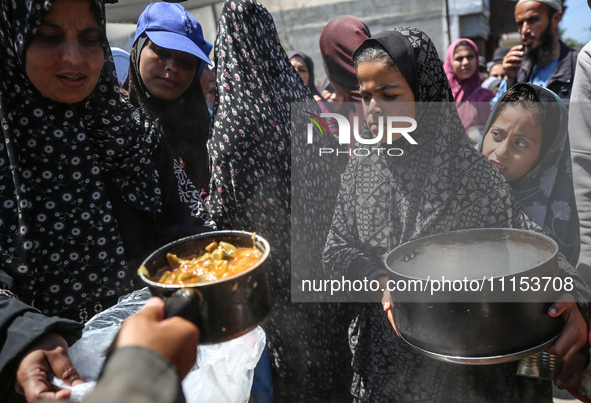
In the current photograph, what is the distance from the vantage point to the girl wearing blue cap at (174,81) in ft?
7.83

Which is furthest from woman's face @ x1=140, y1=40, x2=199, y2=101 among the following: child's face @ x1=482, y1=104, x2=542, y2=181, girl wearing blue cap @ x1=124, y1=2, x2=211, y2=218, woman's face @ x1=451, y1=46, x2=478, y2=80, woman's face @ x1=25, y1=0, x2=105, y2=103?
woman's face @ x1=451, y1=46, x2=478, y2=80

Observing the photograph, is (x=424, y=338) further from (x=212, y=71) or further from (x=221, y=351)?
(x=212, y=71)

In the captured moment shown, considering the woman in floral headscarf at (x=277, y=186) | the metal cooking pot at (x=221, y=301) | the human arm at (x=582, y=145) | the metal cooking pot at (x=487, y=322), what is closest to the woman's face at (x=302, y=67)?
the woman in floral headscarf at (x=277, y=186)

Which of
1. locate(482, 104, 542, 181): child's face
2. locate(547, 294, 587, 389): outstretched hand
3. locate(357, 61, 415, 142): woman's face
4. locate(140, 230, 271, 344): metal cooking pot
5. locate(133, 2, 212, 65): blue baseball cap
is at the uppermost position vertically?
locate(133, 2, 212, 65): blue baseball cap

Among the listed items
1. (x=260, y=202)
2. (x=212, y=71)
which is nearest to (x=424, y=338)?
(x=260, y=202)

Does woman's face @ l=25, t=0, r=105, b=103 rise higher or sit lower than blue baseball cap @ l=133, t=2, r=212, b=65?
lower

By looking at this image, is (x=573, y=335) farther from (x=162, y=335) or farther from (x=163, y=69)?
(x=163, y=69)

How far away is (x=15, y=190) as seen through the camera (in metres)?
1.35

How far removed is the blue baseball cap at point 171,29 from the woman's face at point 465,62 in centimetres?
361

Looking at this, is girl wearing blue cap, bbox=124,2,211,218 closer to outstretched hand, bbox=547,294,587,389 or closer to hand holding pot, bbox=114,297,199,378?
hand holding pot, bbox=114,297,199,378

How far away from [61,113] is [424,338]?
1.31 m

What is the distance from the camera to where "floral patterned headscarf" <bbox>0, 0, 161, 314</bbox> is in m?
1.34

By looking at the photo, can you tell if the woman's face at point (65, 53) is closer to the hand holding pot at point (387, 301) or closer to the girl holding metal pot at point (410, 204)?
the girl holding metal pot at point (410, 204)

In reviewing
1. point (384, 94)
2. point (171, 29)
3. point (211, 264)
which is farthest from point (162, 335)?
point (171, 29)
